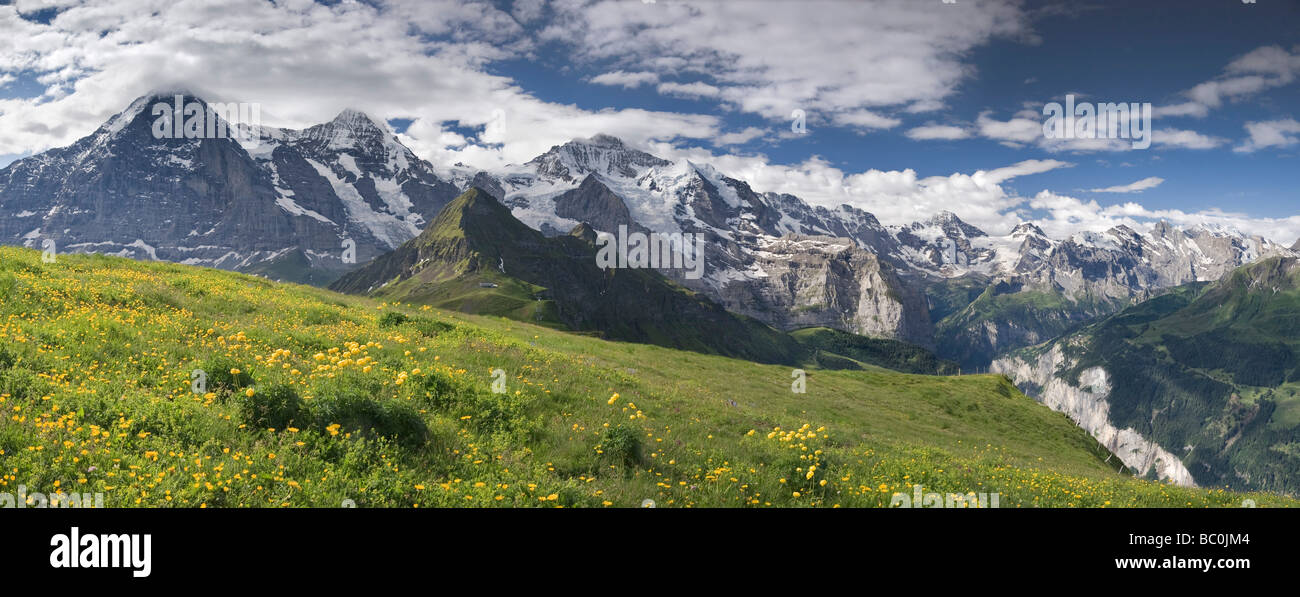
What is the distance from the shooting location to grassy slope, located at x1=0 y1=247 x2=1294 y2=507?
28.9ft

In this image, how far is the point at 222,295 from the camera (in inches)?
938

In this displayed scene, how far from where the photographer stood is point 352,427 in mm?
10805

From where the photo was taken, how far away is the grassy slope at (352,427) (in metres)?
8.80
